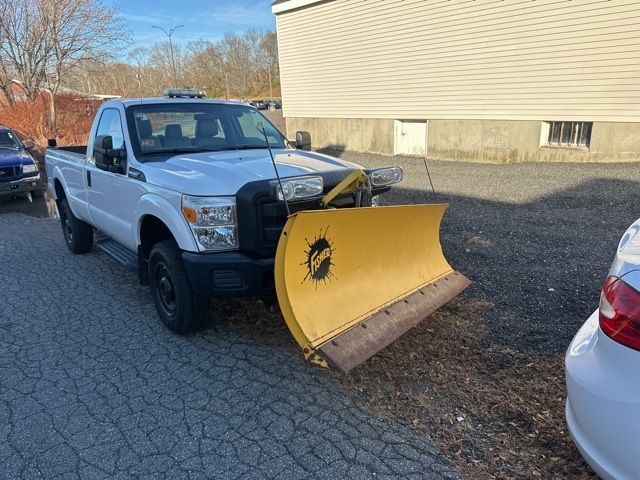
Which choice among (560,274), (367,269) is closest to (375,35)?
(560,274)

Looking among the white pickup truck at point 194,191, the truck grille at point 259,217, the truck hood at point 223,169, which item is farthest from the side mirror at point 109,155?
the truck grille at point 259,217

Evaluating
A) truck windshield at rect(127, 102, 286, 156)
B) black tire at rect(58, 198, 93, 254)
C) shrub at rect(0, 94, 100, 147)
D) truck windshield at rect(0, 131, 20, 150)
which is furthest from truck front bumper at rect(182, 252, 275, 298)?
shrub at rect(0, 94, 100, 147)

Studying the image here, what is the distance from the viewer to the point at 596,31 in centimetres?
1045

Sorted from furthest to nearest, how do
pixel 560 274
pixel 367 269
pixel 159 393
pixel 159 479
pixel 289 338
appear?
1. pixel 560 274
2. pixel 289 338
3. pixel 367 269
4. pixel 159 393
5. pixel 159 479

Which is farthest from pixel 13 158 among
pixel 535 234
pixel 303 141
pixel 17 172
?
A: pixel 535 234

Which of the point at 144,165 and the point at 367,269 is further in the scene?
the point at 144,165

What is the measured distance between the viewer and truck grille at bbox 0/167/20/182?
1032cm

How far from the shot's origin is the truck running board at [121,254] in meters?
4.40

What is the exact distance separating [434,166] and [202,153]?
10.3 meters

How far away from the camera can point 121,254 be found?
15.7 ft

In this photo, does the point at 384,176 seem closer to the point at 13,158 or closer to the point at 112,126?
the point at 112,126

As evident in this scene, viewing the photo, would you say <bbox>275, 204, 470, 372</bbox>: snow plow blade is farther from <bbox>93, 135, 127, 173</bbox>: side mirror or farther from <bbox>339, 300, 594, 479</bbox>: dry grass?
<bbox>93, 135, 127, 173</bbox>: side mirror

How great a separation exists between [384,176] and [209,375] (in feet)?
7.17

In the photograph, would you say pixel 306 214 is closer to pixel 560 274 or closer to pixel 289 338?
pixel 289 338
